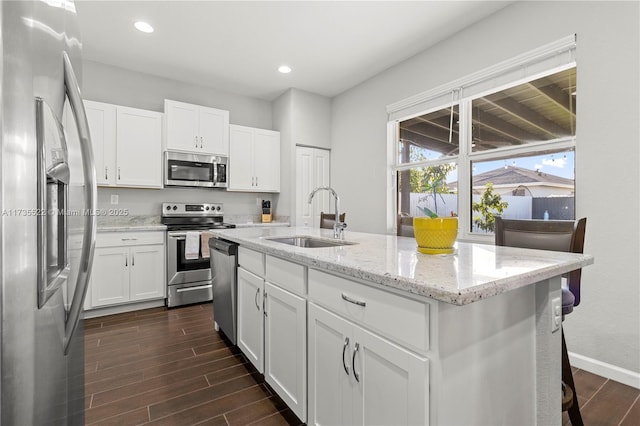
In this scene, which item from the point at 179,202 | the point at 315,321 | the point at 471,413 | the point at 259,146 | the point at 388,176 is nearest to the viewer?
the point at 471,413

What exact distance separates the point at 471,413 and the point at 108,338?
2.93 meters

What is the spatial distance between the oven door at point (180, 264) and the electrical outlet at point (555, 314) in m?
3.42

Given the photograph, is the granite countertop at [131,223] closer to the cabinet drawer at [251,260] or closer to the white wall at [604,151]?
the cabinet drawer at [251,260]

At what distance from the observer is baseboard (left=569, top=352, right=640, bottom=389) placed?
197 cm

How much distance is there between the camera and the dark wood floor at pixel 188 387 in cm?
168

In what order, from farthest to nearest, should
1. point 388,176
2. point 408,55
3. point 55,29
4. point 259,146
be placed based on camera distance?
1. point 259,146
2. point 388,176
3. point 408,55
4. point 55,29

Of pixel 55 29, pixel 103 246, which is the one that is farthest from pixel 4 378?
pixel 103 246

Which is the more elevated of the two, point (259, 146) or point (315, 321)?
point (259, 146)

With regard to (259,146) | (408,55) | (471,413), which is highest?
(408,55)

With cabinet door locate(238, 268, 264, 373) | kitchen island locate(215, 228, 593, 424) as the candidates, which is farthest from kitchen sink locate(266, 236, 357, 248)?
kitchen island locate(215, 228, 593, 424)

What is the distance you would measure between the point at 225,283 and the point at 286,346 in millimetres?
991

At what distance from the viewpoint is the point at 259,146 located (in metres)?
4.59

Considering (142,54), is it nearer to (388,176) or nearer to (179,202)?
(179,202)

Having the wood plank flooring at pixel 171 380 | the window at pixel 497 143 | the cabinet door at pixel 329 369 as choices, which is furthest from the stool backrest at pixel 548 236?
the wood plank flooring at pixel 171 380
